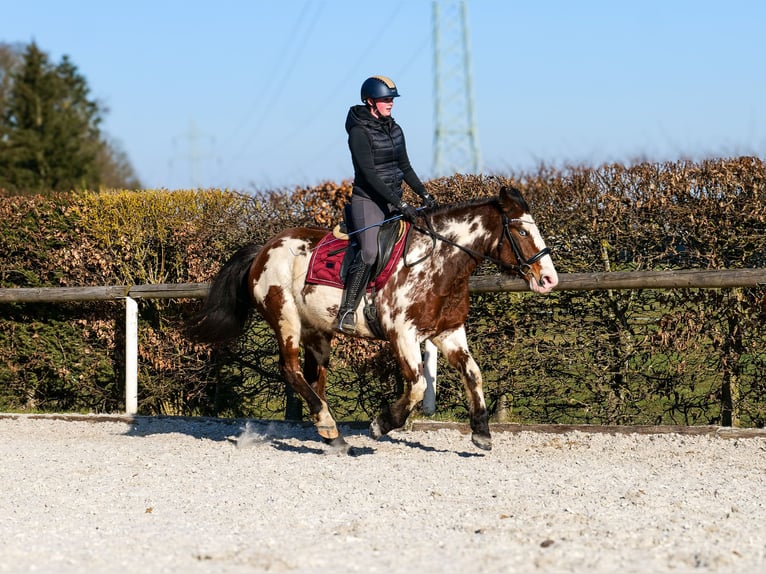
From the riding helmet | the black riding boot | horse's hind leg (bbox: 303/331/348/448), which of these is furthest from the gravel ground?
the riding helmet

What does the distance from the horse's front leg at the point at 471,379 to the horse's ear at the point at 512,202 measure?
1.00m

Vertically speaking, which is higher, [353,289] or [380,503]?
[353,289]

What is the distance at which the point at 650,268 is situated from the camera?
28.0 ft

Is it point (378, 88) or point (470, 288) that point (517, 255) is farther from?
point (378, 88)

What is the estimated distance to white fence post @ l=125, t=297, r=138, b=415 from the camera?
10203mm

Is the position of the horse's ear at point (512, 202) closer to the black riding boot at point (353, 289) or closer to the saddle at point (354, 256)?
the saddle at point (354, 256)

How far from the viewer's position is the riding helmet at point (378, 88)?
7846 millimetres

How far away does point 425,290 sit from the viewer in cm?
772

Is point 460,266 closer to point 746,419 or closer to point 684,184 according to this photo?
point 684,184

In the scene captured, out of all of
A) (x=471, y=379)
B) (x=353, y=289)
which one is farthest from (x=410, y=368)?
(x=353, y=289)

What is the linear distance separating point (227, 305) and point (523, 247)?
9.03 ft

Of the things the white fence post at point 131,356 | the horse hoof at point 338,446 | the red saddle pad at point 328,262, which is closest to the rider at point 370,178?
the red saddle pad at point 328,262

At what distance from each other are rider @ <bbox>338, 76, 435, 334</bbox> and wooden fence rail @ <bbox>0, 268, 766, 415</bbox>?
3.86ft

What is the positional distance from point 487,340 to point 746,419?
2.29 meters
